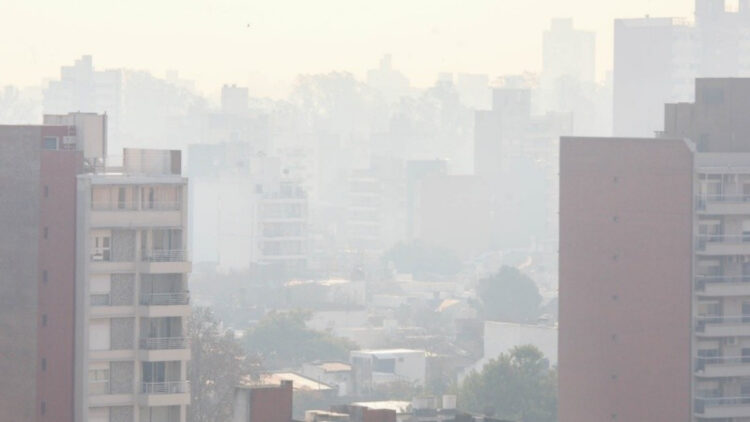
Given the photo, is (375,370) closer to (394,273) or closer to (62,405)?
(62,405)

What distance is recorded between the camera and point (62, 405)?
35469 mm

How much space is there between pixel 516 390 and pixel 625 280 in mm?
15942

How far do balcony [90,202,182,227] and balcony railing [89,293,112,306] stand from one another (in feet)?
3.16

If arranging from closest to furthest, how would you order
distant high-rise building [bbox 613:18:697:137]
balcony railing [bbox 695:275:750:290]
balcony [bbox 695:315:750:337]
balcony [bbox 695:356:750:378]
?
balcony [bbox 695:356:750:378]
balcony [bbox 695:315:750:337]
balcony railing [bbox 695:275:750:290]
distant high-rise building [bbox 613:18:697:137]

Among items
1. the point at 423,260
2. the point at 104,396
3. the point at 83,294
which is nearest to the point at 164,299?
the point at 83,294

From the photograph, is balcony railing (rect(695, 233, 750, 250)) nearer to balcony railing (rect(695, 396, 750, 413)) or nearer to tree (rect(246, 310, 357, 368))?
balcony railing (rect(695, 396, 750, 413))

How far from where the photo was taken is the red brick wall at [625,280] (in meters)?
41.4

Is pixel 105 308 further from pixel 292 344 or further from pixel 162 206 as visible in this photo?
pixel 292 344

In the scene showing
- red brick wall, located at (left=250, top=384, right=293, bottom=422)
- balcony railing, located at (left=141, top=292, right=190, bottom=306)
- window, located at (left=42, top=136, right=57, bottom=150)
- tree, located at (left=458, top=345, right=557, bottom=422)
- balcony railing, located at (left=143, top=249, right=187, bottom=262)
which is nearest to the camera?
red brick wall, located at (left=250, top=384, right=293, bottom=422)

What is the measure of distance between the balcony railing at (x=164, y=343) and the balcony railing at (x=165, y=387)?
0.49 metres

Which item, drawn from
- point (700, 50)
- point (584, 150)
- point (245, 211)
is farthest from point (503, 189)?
point (584, 150)

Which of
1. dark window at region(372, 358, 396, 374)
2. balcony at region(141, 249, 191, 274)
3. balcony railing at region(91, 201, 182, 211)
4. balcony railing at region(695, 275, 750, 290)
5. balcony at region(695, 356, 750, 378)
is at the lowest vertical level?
dark window at region(372, 358, 396, 374)

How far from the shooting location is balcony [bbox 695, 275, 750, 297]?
41.2 metres

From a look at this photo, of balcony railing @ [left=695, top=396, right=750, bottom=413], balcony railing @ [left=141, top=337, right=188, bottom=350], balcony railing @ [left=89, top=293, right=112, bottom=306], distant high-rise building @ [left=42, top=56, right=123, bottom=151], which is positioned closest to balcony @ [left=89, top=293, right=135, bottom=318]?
balcony railing @ [left=89, top=293, right=112, bottom=306]
